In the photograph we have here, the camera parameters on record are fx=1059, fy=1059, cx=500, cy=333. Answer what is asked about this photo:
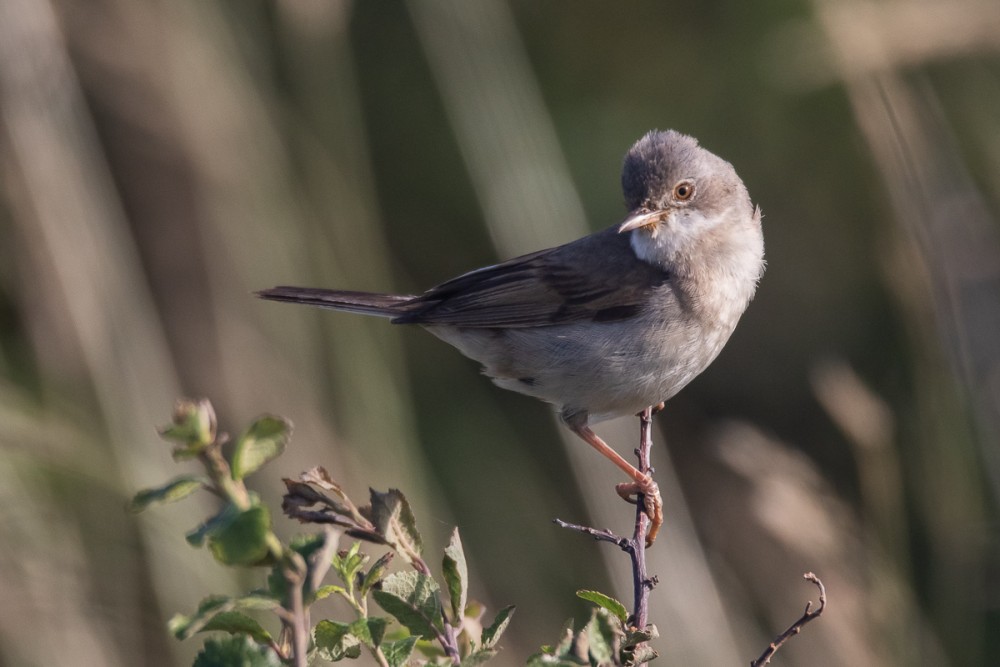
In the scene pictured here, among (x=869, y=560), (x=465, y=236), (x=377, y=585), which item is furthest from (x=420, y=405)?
(x=377, y=585)

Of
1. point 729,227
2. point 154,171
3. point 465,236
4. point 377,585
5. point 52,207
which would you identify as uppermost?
point 154,171

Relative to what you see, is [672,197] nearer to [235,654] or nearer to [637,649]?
[637,649]

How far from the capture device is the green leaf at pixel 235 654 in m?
1.13

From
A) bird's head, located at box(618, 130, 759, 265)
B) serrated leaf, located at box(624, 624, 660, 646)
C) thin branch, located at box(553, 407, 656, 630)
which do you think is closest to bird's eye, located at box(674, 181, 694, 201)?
bird's head, located at box(618, 130, 759, 265)

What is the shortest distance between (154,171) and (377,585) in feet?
15.4

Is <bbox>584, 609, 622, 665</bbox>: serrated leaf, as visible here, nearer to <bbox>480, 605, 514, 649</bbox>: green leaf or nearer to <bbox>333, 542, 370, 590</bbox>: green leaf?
<bbox>480, 605, 514, 649</bbox>: green leaf

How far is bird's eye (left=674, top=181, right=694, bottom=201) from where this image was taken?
361 centimetres

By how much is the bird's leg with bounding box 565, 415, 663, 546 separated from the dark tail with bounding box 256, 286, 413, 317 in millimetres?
748

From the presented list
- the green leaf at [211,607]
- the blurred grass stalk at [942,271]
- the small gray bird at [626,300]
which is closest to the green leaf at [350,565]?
the green leaf at [211,607]

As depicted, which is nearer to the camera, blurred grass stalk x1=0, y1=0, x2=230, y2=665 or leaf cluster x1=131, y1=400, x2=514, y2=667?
leaf cluster x1=131, y1=400, x2=514, y2=667

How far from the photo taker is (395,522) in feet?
4.29

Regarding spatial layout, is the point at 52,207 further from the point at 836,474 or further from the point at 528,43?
the point at 836,474

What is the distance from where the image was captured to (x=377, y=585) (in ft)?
4.58

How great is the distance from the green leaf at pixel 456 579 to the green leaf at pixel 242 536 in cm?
36
